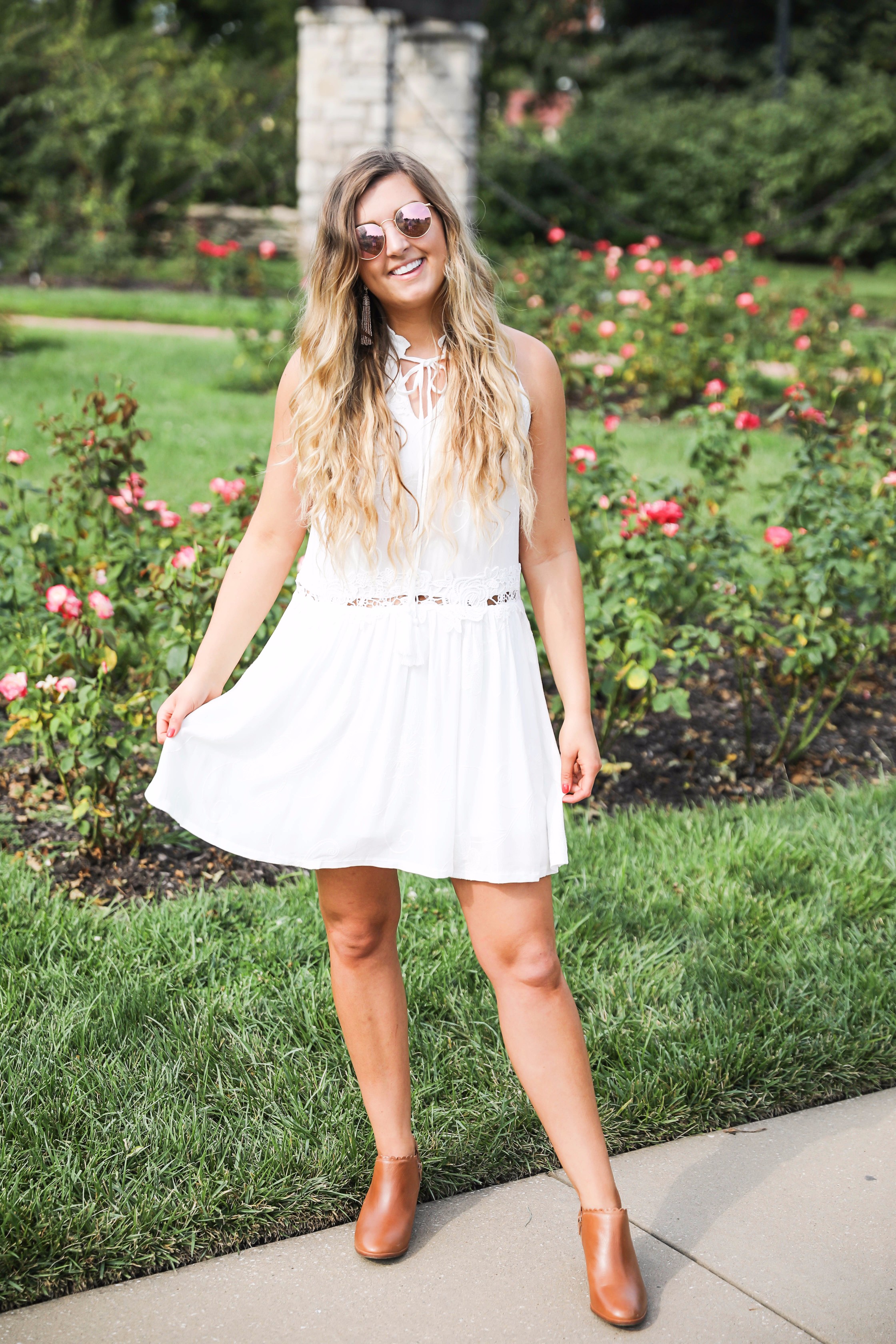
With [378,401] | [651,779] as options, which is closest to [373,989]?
[378,401]

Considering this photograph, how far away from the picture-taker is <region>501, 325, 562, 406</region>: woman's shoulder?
82.0 inches

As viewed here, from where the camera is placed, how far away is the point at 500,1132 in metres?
2.50

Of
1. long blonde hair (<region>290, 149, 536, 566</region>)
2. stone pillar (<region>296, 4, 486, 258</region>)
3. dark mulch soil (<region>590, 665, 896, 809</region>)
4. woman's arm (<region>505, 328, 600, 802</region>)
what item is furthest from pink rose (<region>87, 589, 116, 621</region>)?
stone pillar (<region>296, 4, 486, 258</region>)

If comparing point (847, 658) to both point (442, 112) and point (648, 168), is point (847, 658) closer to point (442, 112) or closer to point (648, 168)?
point (442, 112)

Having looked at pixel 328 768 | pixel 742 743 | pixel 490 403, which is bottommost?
pixel 742 743

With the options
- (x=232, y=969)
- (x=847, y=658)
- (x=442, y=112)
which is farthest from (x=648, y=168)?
(x=232, y=969)

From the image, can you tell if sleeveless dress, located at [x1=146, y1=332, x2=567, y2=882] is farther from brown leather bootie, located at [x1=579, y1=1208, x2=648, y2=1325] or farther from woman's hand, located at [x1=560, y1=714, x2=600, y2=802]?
brown leather bootie, located at [x1=579, y1=1208, x2=648, y2=1325]

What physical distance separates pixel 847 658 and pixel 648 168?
2176cm

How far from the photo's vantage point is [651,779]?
420 cm

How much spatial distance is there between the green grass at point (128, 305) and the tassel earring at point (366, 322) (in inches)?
374

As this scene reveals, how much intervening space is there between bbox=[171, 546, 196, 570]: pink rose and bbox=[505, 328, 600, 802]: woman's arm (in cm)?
137

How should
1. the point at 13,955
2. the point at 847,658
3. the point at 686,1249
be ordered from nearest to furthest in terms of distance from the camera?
the point at 686,1249 → the point at 13,955 → the point at 847,658

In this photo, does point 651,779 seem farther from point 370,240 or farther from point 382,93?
point 382,93

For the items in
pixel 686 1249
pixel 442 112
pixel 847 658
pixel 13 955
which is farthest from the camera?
pixel 442 112
